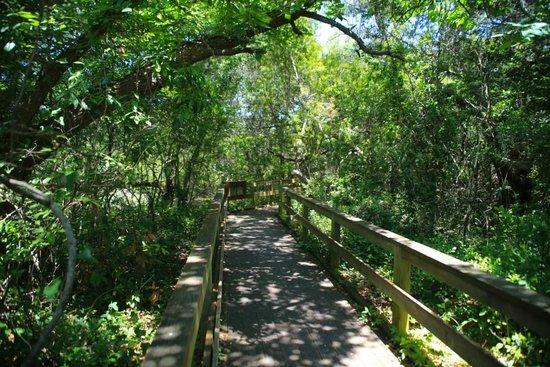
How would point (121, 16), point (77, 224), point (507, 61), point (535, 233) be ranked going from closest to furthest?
point (121, 16), point (77, 224), point (535, 233), point (507, 61)

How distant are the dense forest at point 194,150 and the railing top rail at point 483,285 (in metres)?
0.84

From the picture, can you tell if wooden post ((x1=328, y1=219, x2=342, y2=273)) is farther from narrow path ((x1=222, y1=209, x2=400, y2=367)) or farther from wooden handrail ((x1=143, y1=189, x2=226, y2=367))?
wooden handrail ((x1=143, y1=189, x2=226, y2=367))

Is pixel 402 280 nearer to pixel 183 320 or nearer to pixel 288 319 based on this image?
pixel 288 319

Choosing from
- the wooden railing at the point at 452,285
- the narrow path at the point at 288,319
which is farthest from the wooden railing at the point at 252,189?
the wooden railing at the point at 452,285

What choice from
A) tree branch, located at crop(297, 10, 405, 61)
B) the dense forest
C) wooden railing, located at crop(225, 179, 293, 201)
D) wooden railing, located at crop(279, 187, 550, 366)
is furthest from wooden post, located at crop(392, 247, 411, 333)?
wooden railing, located at crop(225, 179, 293, 201)

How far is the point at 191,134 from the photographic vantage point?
1124cm

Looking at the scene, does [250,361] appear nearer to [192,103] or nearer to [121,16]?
[192,103]

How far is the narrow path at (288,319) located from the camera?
4016 millimetres

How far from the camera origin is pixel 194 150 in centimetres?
1256

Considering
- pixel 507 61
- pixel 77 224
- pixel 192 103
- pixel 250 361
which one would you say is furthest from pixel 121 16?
pixel 507 61

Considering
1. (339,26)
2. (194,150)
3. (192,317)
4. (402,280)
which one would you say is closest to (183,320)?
(192,317)

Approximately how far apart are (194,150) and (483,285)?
10.5 m

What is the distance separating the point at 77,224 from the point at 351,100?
10.4 m

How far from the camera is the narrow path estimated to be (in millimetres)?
4016
